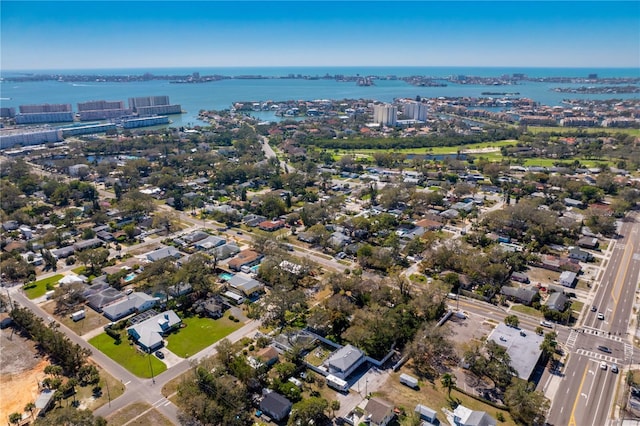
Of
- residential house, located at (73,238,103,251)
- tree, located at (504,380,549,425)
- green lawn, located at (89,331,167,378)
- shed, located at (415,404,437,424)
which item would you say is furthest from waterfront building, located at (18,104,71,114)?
tree, located at (504,380,549,425)

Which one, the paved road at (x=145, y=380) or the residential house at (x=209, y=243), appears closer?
the paved road at (x=145, y=380)

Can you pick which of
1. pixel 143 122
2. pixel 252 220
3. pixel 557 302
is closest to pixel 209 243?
pixel 252 220

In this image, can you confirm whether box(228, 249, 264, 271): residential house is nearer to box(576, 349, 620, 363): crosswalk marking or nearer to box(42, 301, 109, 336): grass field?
box(42, 301, 109, 336): grass field

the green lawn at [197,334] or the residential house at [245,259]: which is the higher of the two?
the residential house at [245,259]

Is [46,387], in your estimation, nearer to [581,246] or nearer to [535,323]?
[535,323]

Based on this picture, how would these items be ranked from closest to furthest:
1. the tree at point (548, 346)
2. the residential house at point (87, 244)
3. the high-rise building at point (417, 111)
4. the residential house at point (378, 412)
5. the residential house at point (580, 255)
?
the residential house at point (378, 412) → the tree at point (548, 346) → the residential house at point (580, 255) → the residential house at point (87, 244) → the high-rise building at point (417, 111)

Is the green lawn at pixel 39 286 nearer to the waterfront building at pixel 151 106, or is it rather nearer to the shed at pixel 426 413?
the shed at pixel 426 413

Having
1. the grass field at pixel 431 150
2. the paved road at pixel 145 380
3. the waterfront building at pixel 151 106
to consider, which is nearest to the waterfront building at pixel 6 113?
the waterfront building at pixel 151 106

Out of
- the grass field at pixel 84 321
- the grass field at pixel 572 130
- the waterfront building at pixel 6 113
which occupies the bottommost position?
the grass field at pixel 84 321
